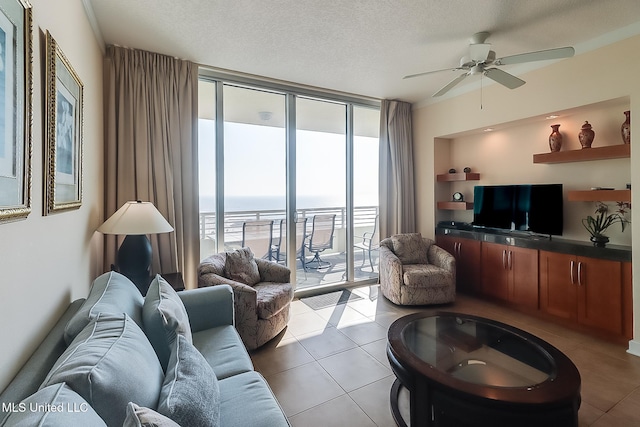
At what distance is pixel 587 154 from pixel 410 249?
6.79 ft

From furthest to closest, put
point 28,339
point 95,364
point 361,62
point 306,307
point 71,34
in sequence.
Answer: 1. point 306,307
2. point 361,62
3. point 71,34
4. point 28,339
5. point 95,364

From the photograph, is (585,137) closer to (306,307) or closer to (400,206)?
(400,206)

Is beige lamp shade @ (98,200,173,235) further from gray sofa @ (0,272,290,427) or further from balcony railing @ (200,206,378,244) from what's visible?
balcony railing @ (200,206,378,244)

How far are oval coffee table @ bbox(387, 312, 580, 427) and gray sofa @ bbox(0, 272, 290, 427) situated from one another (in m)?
0.79

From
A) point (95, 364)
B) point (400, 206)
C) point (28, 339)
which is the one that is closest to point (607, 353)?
point (400, 206)

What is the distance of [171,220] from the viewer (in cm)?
301

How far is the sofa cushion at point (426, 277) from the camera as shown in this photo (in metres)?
3.51

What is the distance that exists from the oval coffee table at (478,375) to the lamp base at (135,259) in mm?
1959

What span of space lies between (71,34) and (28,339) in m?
1.68

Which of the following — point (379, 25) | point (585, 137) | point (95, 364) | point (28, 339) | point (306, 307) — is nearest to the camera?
point (95, 364)

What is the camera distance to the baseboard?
2492 mm

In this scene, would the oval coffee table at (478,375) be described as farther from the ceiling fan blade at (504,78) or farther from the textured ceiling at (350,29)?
the textured ceiling at (350,29)

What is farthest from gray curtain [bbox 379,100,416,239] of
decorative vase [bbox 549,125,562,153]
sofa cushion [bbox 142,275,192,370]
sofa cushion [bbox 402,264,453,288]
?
sofa cushion [bbox 142,275,192,370]

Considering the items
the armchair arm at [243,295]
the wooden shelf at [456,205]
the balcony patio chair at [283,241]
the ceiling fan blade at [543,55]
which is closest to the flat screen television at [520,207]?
the wooden shelf at [456,205]
